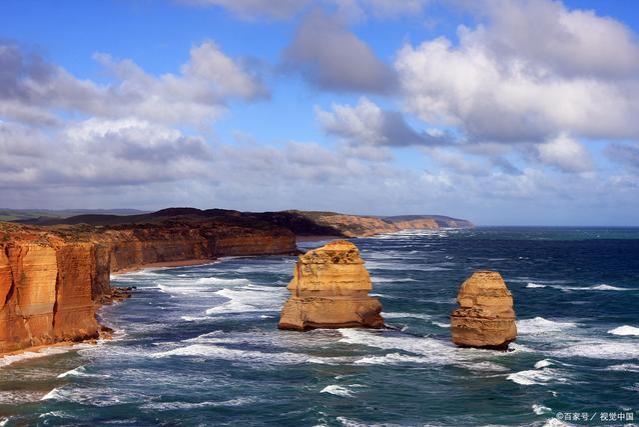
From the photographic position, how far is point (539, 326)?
48.7m

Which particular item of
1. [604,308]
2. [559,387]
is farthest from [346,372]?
[604,308]

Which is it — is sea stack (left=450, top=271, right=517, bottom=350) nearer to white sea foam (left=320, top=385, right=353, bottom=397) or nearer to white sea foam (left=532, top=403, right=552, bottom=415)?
white sea foam (left=532, top=403, right=552, bottom=415)

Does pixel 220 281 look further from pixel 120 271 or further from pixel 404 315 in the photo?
pixel 404 315

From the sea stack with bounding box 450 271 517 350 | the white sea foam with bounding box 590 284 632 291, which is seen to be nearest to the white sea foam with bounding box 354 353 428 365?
the sea stack with bounding box 450 271 517 350

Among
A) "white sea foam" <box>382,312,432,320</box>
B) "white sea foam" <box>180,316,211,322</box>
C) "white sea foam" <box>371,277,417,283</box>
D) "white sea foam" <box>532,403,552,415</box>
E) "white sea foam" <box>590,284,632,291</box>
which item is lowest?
"white sea foam" <box>532,403,552,415</box>

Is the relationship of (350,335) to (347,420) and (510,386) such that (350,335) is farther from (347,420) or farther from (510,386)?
(347,420)

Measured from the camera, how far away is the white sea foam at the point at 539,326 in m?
46.5

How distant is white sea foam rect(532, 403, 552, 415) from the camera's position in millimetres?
28062

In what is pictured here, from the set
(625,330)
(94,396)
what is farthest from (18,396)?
(625,330)

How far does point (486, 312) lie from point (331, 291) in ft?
34.4

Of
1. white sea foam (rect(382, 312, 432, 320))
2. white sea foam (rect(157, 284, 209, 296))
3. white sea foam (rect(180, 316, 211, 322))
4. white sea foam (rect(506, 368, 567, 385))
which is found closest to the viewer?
white sea foam (rect(506, 368, 567, 385))

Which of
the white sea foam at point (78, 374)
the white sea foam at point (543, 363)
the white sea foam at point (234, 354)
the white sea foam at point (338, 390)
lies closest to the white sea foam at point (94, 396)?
the white sea foam at point (78, 374)

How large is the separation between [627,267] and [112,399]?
313ft

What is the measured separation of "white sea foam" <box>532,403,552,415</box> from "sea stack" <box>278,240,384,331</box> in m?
16.4
